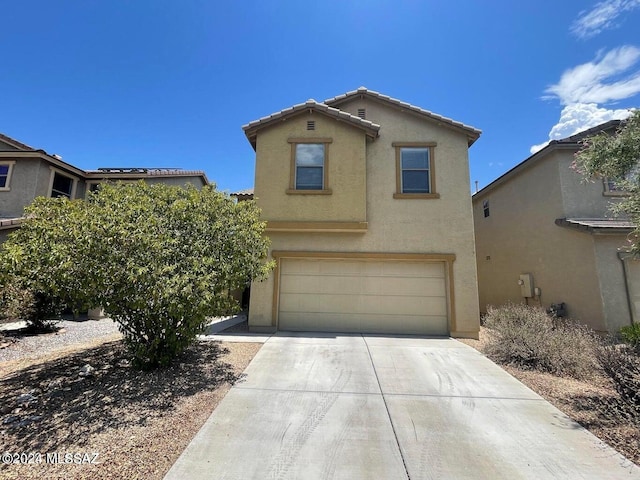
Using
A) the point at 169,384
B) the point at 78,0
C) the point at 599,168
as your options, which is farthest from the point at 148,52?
the point at 599,168

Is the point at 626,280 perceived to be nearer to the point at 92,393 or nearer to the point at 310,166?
the point at 310,166

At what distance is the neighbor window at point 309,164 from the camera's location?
1021cm

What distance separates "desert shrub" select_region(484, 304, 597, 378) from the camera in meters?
6.40

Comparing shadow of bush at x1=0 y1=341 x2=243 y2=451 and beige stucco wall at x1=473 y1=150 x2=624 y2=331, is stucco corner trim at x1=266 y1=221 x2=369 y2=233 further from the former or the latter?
beige stucco wall at x1=473 y1=150 x2=624 y2=331

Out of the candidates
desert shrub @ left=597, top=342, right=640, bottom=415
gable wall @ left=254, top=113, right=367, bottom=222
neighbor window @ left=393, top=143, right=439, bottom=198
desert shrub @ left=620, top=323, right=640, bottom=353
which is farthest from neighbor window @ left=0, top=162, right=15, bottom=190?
desert shrub @ left=620, top=323, right=640, bottom=353

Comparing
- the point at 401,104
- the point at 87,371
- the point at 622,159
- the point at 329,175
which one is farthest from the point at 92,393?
the point at 401,104

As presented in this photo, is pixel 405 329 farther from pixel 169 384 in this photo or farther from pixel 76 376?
pixel 76 376

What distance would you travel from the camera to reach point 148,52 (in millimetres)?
12164

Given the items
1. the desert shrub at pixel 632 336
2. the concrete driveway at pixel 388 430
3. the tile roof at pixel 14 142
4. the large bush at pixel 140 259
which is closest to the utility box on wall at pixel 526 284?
the desert shrub at pixel 632 336

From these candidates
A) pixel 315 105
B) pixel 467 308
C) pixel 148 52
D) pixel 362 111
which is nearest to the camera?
pixel 467 308

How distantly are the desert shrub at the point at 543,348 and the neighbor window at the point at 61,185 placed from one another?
65.3ft

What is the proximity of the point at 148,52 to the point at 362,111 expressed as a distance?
864 cm

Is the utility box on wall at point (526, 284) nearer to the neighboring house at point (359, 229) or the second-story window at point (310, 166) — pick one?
the neighboring house at point (359, 229)

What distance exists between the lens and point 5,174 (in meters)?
15.3
